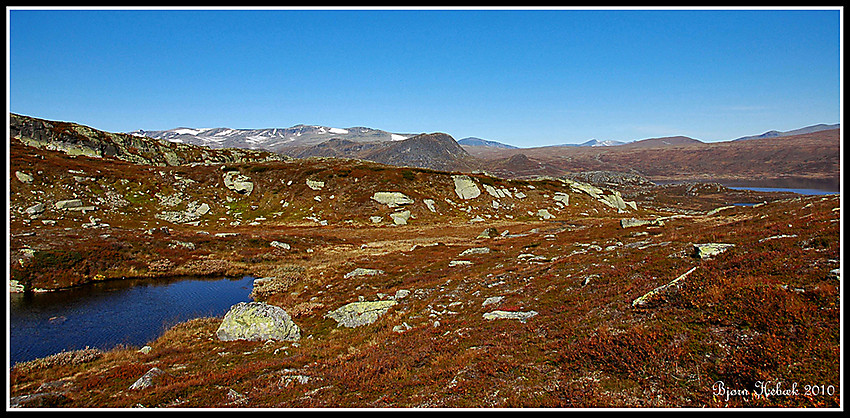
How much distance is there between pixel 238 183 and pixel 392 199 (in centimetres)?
3484

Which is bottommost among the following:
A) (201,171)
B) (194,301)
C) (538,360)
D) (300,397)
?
(194,301)

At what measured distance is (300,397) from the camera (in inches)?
423

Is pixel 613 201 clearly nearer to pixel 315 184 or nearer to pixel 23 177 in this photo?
pixel 315 184

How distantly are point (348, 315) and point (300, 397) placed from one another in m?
11.1

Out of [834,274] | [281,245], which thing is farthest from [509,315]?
[281,245]

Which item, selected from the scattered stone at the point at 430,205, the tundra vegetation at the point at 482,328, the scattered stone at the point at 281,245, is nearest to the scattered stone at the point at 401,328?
the tundra vegetation at the point at 482,328

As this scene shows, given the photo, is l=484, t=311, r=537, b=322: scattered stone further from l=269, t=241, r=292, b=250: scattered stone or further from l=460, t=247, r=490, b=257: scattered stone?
l=269, t=241, r=292, b=250: scattered stone

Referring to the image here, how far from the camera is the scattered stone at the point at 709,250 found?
63.8 feet

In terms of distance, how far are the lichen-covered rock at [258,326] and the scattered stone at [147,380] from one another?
5.29m

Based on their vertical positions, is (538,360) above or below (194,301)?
above

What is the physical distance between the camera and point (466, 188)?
90.8 meters

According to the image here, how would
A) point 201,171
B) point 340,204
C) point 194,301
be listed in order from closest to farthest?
point 194,301 → point 340,204 → point 201,171
